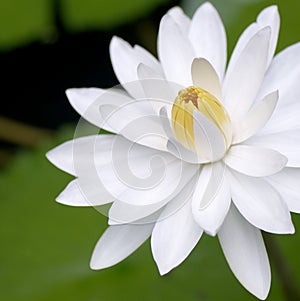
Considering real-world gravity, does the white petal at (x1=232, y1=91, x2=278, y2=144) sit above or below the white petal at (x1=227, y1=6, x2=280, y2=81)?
below

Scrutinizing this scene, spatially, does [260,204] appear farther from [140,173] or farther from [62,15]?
[62,15]

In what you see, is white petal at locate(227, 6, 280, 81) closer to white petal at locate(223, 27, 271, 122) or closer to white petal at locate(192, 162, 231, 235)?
white petal at locate(223, 27, 271, 122)

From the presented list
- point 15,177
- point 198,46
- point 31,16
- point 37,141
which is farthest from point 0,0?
point 198,46

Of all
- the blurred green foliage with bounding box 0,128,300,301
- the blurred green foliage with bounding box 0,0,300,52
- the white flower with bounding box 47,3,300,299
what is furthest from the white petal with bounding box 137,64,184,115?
the blurred green foliage with bounding box 0,0,300,52

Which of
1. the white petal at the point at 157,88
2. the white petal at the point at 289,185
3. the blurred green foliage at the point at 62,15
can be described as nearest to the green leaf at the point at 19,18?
the blurred green foliage at the point at 62,15

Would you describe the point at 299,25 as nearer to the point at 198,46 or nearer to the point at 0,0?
the point at 198,46

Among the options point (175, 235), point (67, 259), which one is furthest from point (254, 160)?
point (67, 259)
